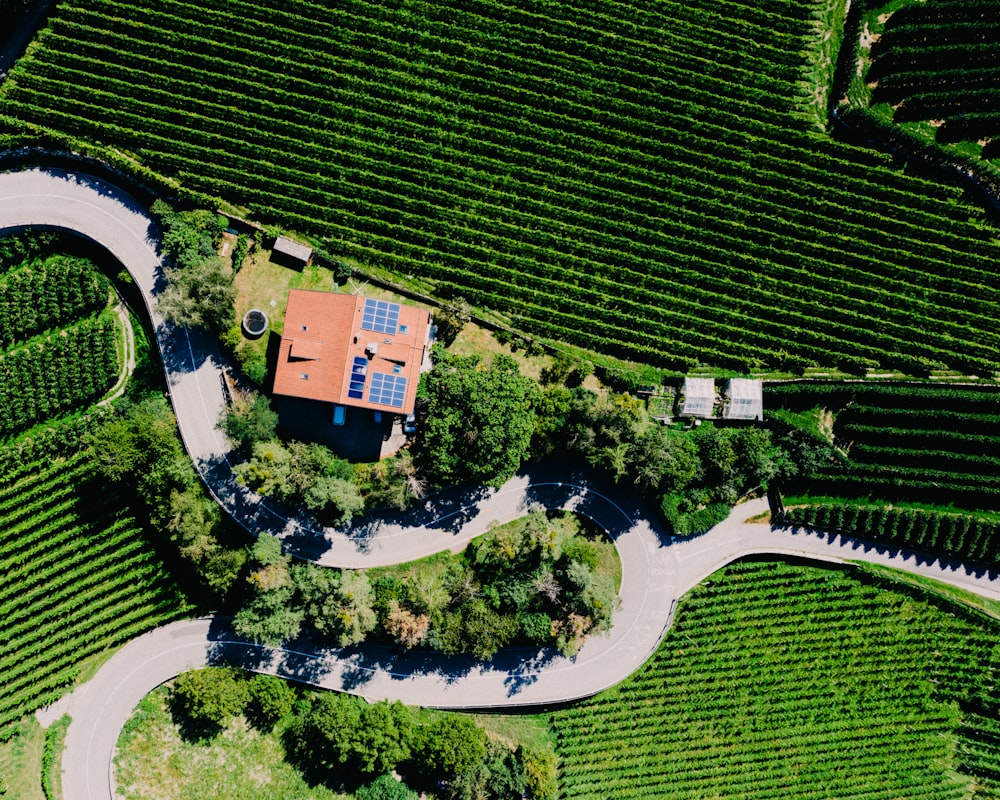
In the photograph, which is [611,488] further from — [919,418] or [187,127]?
[187,127]

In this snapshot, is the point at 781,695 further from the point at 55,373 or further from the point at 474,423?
the point at 55,373

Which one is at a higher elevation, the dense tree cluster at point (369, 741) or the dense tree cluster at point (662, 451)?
the dense tree cluster at point (662, 451)

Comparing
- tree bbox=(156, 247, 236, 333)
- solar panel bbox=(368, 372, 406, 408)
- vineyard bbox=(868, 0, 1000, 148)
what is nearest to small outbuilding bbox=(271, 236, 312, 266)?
tree bbox=(156, 247, 236, 333)

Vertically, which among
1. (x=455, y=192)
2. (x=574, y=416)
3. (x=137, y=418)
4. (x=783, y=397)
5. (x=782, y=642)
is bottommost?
(x=782, y=642)

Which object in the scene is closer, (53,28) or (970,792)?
(53,28)

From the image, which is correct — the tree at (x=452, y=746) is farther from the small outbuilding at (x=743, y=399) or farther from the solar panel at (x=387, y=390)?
the small outbuilding at (x=743, y=399)

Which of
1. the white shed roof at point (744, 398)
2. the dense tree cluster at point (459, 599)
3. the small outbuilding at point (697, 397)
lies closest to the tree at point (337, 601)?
the dense tree cluster at point (459, 599)

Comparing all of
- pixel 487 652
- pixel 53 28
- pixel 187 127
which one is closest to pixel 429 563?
pixel 487 652
